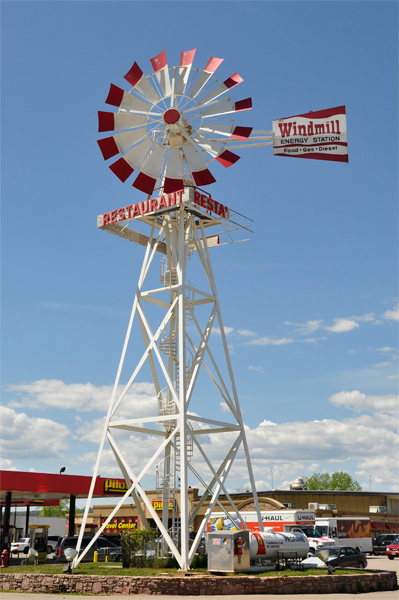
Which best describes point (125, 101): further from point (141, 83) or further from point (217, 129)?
point (217, 129)

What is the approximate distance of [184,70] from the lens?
29.3 meters

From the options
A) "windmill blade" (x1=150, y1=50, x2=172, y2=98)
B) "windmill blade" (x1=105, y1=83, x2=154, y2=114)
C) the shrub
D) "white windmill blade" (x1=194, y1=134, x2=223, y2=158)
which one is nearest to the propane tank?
the shrub

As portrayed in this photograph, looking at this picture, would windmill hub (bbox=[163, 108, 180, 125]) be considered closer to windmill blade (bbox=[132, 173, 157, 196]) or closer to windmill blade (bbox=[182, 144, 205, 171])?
windmill blade (bbox=[182, 144, 205, 171])

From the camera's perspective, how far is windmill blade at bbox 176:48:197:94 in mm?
29172

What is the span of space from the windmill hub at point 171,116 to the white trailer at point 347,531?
1196 inches

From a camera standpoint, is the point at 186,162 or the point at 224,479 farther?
the point at 186,162

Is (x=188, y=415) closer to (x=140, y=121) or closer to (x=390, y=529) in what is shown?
(x=140, y=121)

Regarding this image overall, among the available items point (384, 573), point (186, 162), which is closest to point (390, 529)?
point (384, 573)

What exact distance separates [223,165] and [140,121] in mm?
4329

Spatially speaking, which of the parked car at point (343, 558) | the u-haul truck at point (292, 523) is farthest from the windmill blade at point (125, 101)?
the u-haul truck at point (292, 523)

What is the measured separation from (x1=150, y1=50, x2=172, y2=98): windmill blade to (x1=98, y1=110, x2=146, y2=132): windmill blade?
161 centimetres

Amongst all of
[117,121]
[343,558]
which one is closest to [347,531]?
[343,558]

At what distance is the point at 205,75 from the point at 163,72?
1.95 meters

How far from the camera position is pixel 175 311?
29844mm
